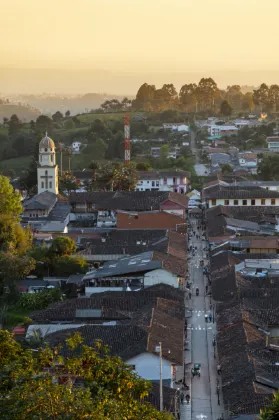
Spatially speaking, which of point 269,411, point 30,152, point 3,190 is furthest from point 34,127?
point 269,411

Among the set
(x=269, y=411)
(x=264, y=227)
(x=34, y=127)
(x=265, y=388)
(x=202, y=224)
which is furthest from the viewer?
(x=34, y=127)

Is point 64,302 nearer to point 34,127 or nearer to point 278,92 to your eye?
point 34,127

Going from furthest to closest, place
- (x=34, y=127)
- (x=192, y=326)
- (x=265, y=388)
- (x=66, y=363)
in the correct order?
(x=34, y=127), (x=192, y=326), (x=265, y=388), (x=66, y=363)

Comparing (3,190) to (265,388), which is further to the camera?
(3,190)

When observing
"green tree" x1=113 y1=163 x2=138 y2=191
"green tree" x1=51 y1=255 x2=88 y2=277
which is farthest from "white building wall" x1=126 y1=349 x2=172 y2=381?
"green tree" x1=113 y1=163 x2=138 y2=191

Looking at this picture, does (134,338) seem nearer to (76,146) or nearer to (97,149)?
(97,149)

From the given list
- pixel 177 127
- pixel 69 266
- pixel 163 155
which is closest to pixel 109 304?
pixel 69 266

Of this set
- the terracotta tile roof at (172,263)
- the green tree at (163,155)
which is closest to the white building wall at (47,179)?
the green tree at (163,155)
